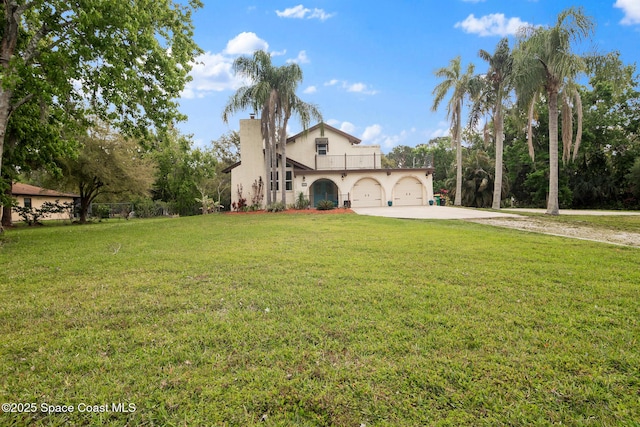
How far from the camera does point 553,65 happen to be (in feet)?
47.1

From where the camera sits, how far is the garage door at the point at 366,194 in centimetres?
2417

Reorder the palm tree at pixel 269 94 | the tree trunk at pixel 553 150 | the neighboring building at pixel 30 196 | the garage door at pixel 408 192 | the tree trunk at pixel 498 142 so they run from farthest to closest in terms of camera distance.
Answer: the neighboring building at pixel 30 196
the garage door at pixel 408 192
the tree trunk at pixel 498 142
the palm tree at pixel 269 94
the tree trunk at pixel 553 150

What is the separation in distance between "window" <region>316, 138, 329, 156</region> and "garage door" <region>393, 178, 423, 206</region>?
22.2 feet

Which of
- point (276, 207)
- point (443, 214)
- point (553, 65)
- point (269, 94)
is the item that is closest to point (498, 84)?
point (553, 65)

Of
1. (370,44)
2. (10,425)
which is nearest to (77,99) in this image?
(10,425)

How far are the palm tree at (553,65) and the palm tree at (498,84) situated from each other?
3562 millimetres

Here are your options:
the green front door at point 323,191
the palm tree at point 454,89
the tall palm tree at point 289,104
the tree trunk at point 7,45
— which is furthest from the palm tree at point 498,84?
the tree trunk at point 7,45

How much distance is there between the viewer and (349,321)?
10.3ft

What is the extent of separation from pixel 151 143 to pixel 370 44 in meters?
16.3

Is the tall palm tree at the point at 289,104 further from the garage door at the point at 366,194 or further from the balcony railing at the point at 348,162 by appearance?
the garage door at the point at 366,194

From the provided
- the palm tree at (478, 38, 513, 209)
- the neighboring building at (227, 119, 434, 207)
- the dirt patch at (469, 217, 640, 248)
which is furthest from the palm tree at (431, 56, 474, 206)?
the dirt patch at (469, 217, 640, 248)

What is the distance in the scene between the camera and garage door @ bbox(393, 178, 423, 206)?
2441 centimetres

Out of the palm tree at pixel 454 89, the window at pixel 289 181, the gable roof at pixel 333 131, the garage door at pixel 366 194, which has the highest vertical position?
the palm tree at pixel 454 89

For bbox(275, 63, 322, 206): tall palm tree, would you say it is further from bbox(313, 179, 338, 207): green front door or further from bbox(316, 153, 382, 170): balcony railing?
bbox(316, 153, 382, 170): balcony railing
